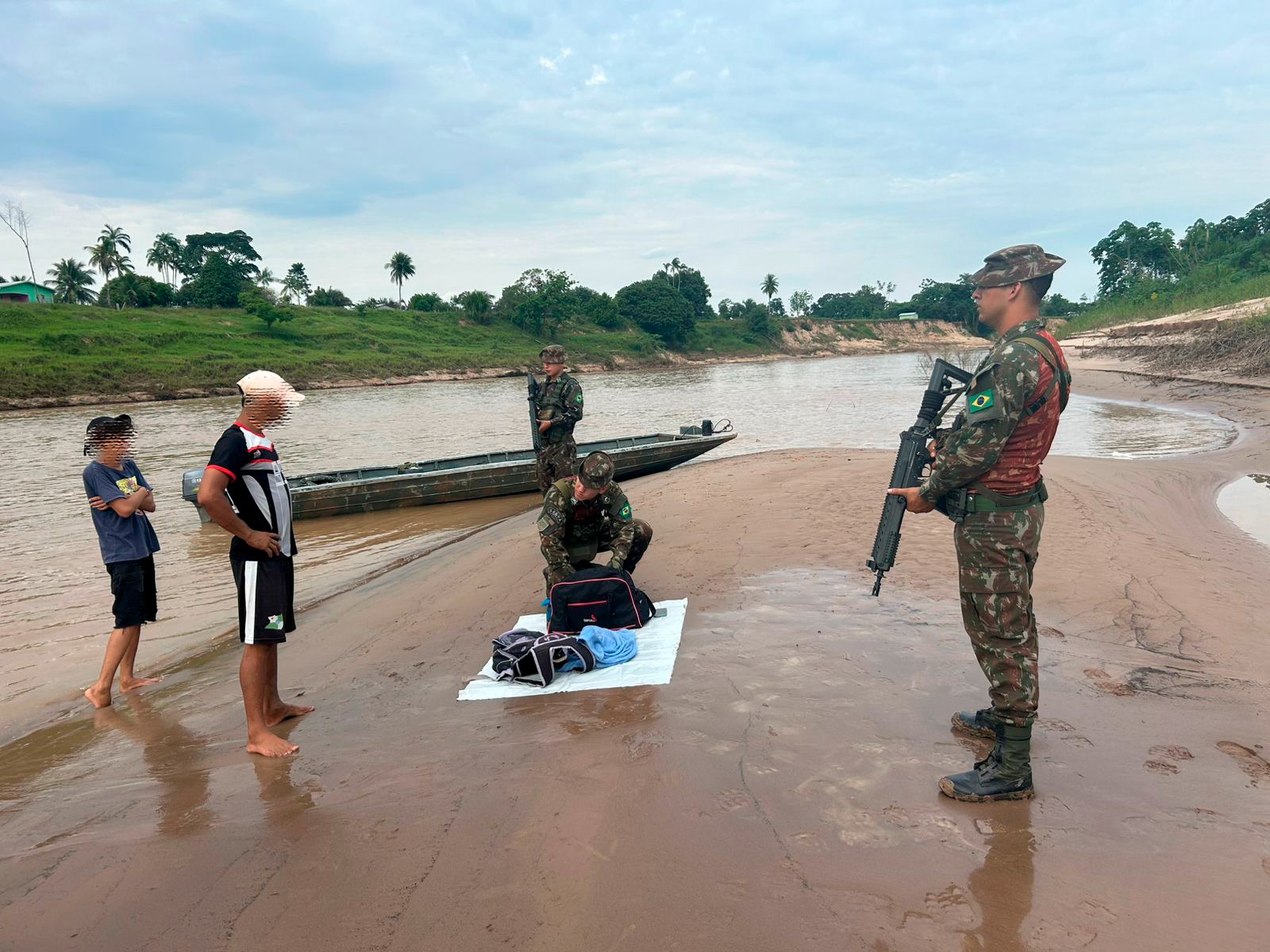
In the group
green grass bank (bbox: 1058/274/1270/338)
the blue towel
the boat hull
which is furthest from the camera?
green grass bank (bbox: 1058/274/1270/338)

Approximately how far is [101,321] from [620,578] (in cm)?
6244

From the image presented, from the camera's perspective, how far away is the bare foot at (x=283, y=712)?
4387 millimetres

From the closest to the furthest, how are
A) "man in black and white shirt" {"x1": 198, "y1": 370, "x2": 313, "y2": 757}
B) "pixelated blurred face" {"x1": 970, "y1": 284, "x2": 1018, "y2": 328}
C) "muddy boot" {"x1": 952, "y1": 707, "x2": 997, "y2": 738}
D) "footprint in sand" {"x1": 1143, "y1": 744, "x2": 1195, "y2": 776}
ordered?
"footprint in sand" {"x1": 1143, "y1": 744, "x2": 1195, "y2": 776}
"pixelated blurred face" {"x1": 970, "y1": 284, "x2": 1018, "y2": 328}
"muddy boot" {"x1": 952, "y1": 707, "x2": 997, "y2": 738}
"man in black and white shirt" {"x1": 198, "y1": 370, "x2": 313, "y2": 757}

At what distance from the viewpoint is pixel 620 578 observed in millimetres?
5305

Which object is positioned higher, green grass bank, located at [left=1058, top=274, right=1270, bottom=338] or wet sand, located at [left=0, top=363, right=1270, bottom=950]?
green grass bank, located at [left=1058, top=274, right=1270, bottom=338]

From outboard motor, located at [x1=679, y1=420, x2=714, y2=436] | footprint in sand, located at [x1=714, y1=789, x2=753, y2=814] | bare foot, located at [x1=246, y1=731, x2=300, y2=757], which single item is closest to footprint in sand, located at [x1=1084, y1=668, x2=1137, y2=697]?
footprint in sand, located at [x1=714, y1=789, x2=753, y2=814]

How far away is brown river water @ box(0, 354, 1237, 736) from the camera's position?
720 centimetres

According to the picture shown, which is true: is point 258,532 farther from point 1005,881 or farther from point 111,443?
point 1005,881

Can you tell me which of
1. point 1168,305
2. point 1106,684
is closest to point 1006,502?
point 1106,684

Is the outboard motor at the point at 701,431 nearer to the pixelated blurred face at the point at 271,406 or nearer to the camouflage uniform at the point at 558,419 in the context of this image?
the camouflage uniform at the point at 558,419

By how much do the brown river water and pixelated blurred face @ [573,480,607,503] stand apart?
3819mm

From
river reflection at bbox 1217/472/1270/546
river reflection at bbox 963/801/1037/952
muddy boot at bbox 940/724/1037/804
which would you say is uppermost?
muddy boot at bbox 940/724/1037/804

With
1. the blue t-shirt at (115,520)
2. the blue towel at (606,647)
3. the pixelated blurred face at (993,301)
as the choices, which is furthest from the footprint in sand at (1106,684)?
the blue t-shirt at (115,520)

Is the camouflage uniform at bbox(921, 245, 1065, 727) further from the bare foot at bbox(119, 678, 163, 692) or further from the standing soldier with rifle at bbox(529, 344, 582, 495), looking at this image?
the bare foot at bbox(119, 678, 163, 692)
